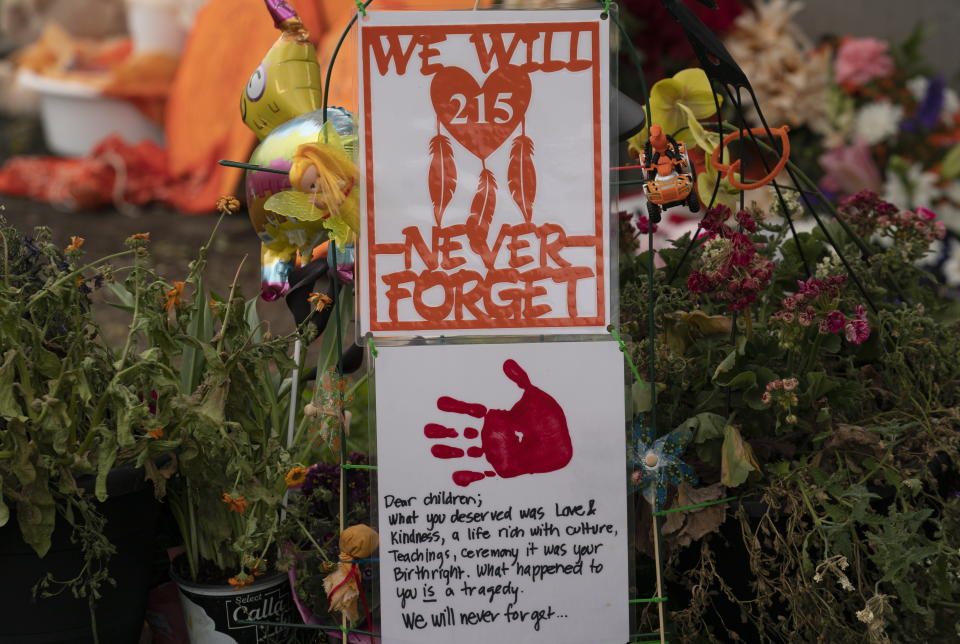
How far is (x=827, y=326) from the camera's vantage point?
1316mm

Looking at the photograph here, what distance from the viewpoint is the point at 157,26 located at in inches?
195

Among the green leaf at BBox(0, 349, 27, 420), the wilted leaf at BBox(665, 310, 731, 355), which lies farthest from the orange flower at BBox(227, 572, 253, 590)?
the wilted leaf at BBox(665, 310, 731, 355)

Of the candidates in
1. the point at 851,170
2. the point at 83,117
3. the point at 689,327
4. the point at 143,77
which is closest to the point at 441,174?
the point at 689,327

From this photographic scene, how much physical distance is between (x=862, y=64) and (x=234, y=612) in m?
3.21

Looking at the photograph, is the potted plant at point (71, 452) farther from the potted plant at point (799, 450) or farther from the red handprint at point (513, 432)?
the potted plant at point (799, 450)

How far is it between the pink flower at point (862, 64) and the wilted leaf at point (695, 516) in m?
2.79

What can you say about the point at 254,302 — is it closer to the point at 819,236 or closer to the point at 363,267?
the point at 363,267

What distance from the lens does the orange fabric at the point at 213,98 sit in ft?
14.7

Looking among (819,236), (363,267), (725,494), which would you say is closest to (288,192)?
(363,267)

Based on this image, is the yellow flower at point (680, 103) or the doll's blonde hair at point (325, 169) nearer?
the doll's blonde hair at point (325, 169)

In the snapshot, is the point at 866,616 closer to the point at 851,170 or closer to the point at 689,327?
the point at 689,327

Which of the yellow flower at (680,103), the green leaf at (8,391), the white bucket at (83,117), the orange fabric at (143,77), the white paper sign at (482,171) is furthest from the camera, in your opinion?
the white bucket at (83,117)

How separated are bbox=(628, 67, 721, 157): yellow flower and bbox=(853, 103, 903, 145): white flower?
2.31 meters

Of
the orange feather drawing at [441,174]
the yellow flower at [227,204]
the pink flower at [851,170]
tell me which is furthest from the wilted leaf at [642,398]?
the pink flower at [851,170]
